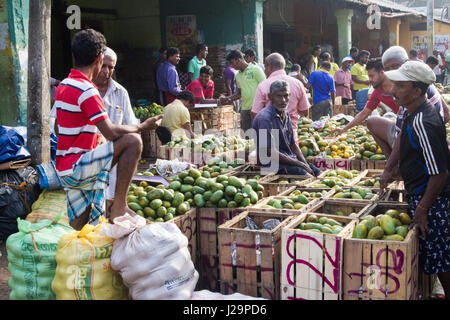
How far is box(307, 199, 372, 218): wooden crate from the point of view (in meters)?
3.93

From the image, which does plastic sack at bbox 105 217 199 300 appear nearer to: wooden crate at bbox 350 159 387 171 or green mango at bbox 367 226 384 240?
green mango at bbox 367 226 384 240

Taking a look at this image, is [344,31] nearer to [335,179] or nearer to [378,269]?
[335,179]

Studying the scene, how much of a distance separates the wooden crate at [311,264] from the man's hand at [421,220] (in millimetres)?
488

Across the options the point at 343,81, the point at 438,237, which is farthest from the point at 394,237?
the point at 343,81

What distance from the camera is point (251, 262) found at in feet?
11.1

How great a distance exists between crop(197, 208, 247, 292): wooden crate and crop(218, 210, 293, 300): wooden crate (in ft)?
1.67

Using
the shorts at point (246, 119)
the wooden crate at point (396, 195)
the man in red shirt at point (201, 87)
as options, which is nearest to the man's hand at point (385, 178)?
the wooden crate at point (396, 195)

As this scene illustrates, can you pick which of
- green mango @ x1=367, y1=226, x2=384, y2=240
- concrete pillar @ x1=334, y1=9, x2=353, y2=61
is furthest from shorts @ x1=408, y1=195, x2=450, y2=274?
concrete pillar @ x1=334, y1=9, x2=353, y2=61

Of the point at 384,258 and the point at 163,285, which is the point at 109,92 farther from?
the point at 384,258

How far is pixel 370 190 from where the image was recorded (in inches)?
173

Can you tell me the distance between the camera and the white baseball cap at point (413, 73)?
3.29 metres

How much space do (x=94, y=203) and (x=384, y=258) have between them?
2.07m

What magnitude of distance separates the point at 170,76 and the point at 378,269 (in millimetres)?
6964

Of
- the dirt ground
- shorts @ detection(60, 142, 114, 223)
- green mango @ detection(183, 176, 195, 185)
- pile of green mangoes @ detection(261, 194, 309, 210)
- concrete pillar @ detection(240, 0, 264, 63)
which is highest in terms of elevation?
concrete pillar @ detection(240, 0, 264, 63)
